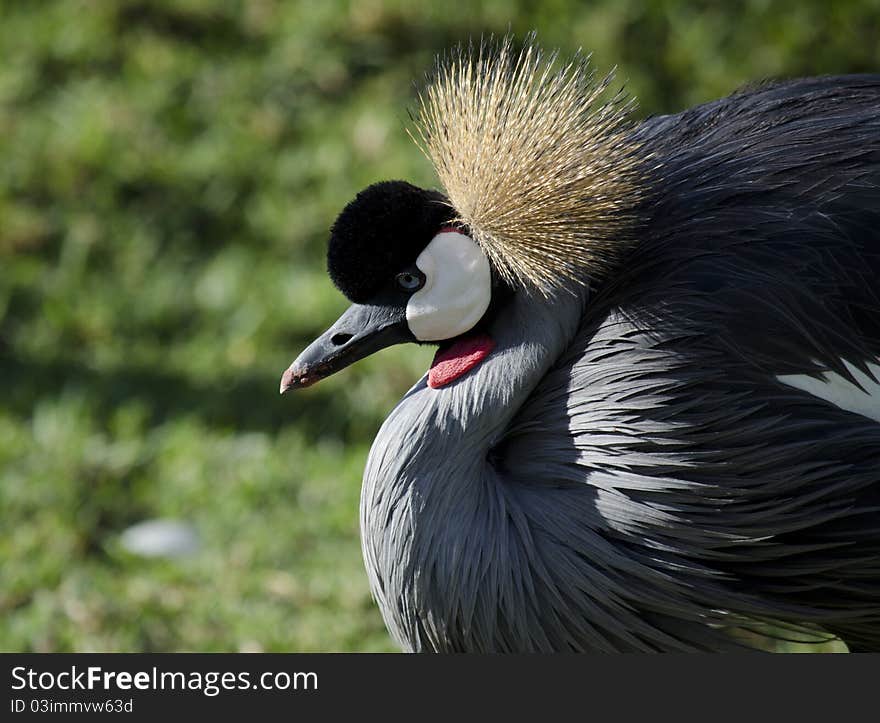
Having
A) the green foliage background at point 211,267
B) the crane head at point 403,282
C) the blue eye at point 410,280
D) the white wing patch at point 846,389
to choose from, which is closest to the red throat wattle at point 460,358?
the crane head at point 403,282

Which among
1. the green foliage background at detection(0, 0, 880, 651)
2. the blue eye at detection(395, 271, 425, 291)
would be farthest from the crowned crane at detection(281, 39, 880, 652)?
the green foliage background at detection(0, 0, 880, 651)

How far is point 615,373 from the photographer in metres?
1.71

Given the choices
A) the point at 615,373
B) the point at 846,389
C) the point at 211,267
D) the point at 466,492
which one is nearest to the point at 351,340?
the point at 466,492

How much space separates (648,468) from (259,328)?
1.73 metres

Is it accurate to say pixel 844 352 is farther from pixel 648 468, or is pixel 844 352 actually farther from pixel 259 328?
pixel 259 328

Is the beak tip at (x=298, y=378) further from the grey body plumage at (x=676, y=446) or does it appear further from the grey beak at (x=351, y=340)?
the grey body plumage at (x=676, y=446)

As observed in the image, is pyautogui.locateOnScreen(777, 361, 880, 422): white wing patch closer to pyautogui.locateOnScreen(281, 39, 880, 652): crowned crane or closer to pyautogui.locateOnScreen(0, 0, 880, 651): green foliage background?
pyautogui.locateOnScreen(281, 39, 880, 652): crowned crane

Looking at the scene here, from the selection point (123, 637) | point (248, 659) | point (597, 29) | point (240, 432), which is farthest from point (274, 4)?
point (248, 659)

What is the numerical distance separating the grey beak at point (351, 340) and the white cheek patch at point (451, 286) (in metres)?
0.03

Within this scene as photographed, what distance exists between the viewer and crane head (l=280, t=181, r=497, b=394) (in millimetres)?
1735

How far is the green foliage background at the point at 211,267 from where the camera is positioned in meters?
2.49

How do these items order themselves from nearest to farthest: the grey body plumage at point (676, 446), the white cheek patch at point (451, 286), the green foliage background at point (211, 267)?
the grey body plumage at point (676, 446) → the white cheek patch at point (451, 286) → the green foliage background at point (211, 267)

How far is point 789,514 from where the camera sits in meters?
1.64

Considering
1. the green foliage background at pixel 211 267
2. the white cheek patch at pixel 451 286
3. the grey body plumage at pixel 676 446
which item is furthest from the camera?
the green foliage background at pixel 211 267
